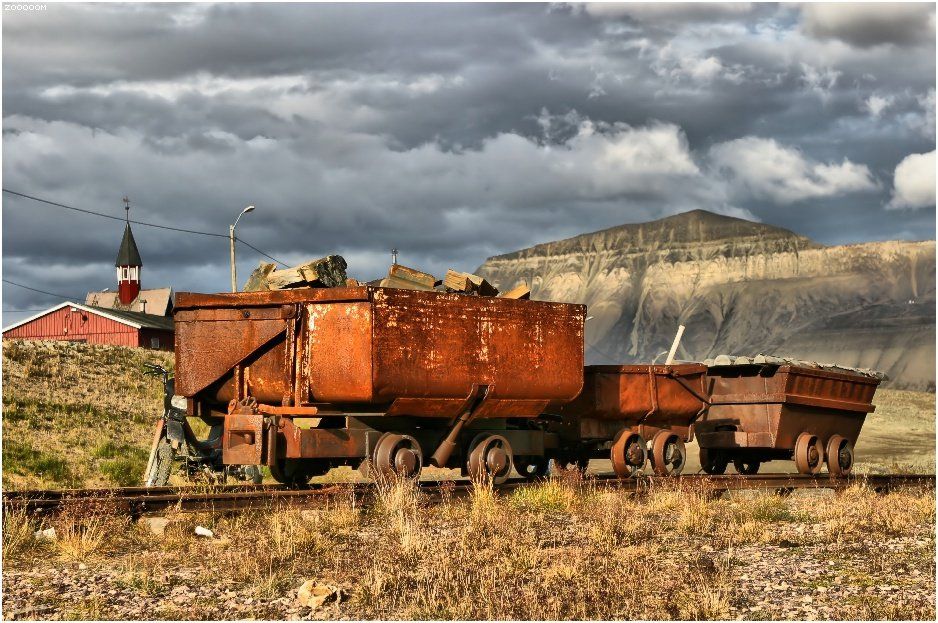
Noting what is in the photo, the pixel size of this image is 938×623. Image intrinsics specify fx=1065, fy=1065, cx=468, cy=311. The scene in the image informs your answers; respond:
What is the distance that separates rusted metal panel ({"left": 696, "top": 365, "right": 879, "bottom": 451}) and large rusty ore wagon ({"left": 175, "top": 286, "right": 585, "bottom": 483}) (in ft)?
13.9

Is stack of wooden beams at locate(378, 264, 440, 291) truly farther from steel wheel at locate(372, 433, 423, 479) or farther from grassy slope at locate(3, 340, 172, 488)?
grassy slope at locate(3, 340, 172, 488)

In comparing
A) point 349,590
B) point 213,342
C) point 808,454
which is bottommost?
point 349,590

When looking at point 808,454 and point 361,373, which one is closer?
point 361,373

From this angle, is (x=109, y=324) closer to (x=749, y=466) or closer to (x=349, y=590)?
(x=749, y=466)

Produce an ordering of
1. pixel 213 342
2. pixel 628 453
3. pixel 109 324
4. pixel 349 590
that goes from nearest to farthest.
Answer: pixel 349 590 < pixel 213 342 < pixel 628 453 < pixel 109 324

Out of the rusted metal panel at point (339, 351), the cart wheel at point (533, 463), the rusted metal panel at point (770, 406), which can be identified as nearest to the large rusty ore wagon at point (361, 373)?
the rusted metal panel at point (339, 351)

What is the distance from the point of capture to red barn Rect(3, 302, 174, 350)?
6469cm

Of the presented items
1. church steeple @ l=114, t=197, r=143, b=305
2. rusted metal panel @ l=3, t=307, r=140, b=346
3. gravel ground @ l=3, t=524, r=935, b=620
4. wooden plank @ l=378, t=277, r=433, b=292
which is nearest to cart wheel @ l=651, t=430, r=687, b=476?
wooden plank @ l=378, t=277, r=433, b=292

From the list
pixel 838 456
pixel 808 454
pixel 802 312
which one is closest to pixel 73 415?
pixel 808 454

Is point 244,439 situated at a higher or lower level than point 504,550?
higher

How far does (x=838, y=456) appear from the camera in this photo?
17.5 metres

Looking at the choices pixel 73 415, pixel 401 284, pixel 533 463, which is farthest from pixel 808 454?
pixel 73 415

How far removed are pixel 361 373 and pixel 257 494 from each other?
1751 mm

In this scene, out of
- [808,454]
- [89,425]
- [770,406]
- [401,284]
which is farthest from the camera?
[89,425]
